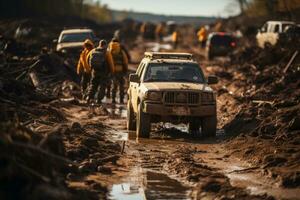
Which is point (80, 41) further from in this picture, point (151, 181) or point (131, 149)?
point (151, 181)

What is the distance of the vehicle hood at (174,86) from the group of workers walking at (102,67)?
236 inches

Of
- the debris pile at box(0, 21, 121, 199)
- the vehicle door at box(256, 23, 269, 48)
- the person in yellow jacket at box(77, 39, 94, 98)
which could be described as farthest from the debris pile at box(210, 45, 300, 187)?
the vehicle door at box(256, 23, 269, 48)

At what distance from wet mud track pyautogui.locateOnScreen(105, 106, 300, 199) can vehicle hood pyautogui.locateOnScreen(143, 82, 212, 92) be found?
40.8 inches

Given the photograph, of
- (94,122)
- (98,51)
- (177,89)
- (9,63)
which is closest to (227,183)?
(177,89)

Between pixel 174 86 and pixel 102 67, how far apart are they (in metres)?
6.58

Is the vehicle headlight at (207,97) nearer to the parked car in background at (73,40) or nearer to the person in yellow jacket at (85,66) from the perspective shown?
the person in yellow jacket at (85,66)

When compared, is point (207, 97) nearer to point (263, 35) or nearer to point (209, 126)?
point (209, 126)

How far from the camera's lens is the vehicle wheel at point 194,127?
1723 cm

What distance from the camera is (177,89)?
16281 millimetres

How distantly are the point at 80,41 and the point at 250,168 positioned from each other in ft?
74.3

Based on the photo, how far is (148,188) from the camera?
10.9 meters

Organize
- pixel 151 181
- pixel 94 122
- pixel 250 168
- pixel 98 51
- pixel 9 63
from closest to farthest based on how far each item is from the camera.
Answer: pixel 151 181 → pixel 250 168 → pixel 94 122 → pixel 98 51 → pixel 9 63

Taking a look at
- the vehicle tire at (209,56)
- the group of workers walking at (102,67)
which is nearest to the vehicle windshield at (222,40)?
the vehicle tire at (209,56)

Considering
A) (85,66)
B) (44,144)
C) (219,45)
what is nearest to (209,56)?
(219,45)
